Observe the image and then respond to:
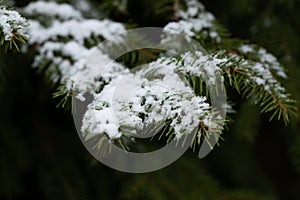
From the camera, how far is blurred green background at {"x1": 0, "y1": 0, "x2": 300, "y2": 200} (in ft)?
3.58

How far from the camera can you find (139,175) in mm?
1146

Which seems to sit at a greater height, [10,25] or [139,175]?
[10,25]

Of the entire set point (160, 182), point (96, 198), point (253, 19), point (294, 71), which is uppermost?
point (253, 19)

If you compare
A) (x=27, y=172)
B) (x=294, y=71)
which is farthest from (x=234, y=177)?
(x=27, y=172)

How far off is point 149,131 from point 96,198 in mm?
766

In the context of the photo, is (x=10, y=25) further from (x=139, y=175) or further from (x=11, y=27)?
(x=139, y=175)

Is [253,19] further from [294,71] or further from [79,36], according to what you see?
[79,36]

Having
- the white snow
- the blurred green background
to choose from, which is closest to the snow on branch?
the white snow

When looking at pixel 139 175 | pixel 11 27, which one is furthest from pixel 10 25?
pixel 139 175

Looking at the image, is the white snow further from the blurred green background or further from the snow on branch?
the blurred green background

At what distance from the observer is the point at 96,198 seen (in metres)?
1.30

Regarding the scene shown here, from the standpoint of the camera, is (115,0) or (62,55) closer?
(62,55)

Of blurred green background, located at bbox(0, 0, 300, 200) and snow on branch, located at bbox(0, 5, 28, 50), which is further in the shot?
blurred green background, located at bbox(0, 0, 300, 200)

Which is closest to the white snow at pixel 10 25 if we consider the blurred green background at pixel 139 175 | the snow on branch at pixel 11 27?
the snow on branch at pixel 11 27
